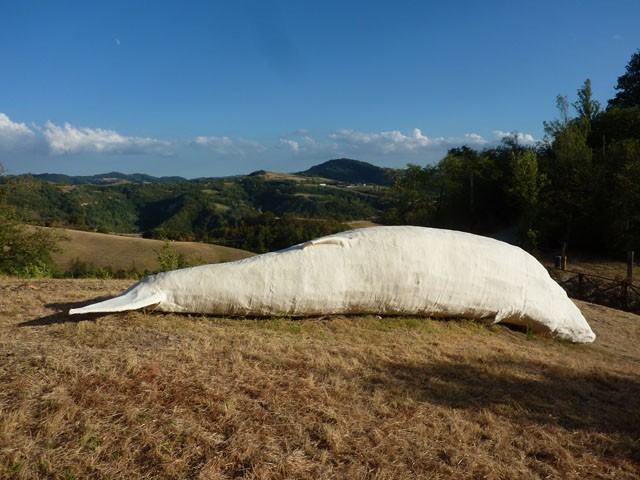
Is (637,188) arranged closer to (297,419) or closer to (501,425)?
(501,425)

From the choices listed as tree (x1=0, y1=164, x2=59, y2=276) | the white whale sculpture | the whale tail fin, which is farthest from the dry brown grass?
tree (x1=0, y1=164, x2=59, y2=276)

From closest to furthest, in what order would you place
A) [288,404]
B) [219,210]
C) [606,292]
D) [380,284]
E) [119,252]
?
[288,404], [380,284], [606,292], [119,252], [219,210]

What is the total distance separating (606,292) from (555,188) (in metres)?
15.2

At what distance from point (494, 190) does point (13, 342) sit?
1482 inches

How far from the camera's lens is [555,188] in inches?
1193

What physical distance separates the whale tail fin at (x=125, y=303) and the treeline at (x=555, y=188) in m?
25.2

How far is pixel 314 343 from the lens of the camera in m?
6.38

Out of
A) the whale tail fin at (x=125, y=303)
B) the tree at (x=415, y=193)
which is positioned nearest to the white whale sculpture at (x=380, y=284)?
the whale tail fin at (x=125, y=303)

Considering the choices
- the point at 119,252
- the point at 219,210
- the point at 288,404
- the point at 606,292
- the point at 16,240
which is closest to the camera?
the point at 288,404

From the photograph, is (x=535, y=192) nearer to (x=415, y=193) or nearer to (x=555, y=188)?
(x=555, y=188)

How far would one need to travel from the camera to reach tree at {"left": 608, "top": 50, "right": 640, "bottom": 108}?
45094 mm

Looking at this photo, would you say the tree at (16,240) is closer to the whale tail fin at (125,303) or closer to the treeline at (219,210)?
the whale tail fin at (125,303)

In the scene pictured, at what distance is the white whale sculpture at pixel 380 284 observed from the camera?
7.05m

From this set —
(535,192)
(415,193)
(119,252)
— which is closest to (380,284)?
(535,192)
